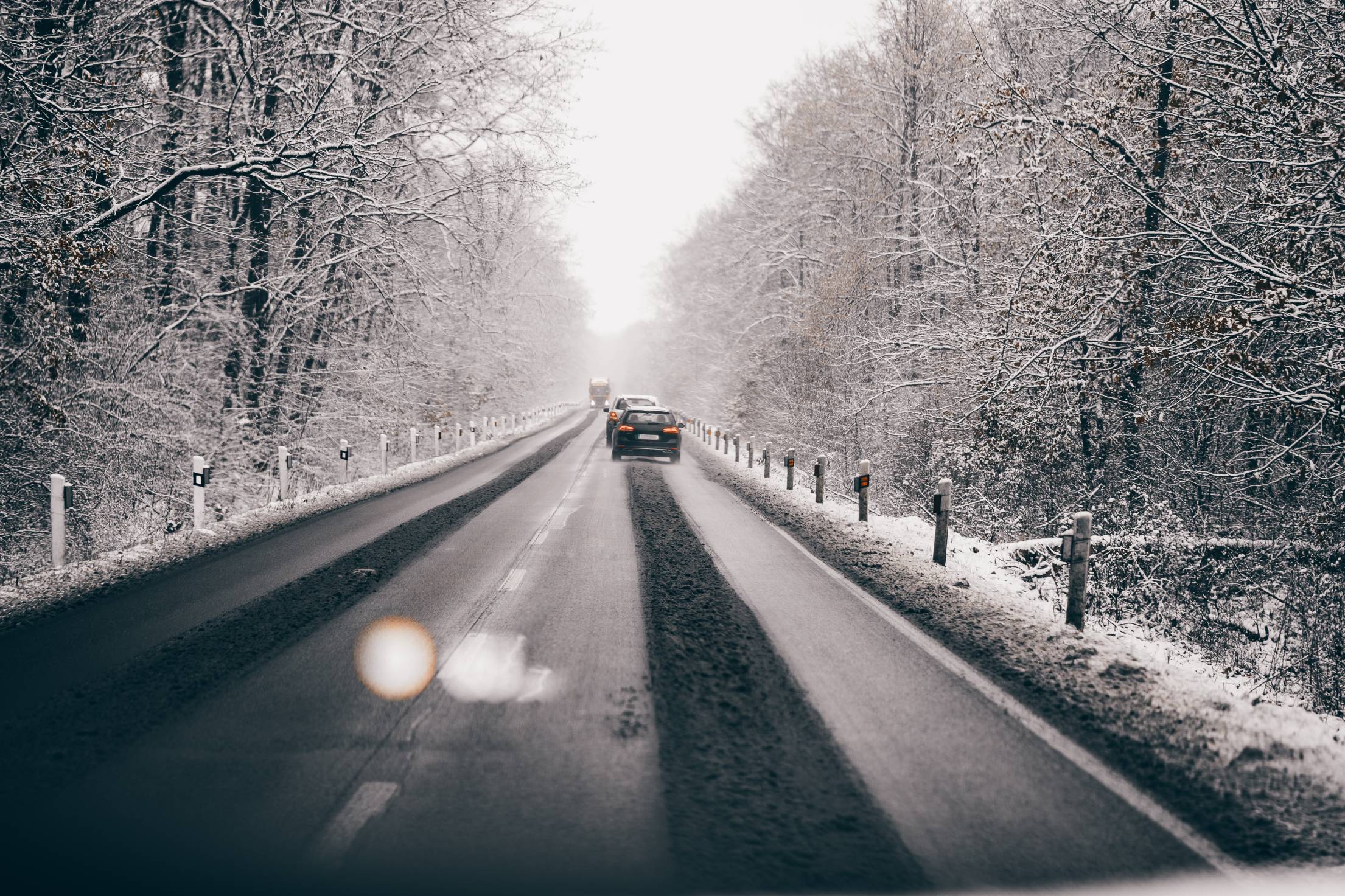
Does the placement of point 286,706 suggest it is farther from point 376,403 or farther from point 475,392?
point 475,392

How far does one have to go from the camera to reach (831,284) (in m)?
20.0

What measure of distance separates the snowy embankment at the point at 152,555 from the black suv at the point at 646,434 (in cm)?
739

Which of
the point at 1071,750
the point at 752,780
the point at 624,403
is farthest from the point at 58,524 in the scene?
the point at 624,403

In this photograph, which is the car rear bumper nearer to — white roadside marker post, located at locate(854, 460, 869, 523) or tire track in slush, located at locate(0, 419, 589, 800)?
white roadside marker post, located at locate(854, 460, 869, 523)

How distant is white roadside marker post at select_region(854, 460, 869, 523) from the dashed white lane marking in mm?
9582

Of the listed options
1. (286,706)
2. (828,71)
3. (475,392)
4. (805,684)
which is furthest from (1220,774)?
(475,392)

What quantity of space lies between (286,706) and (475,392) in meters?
34.4

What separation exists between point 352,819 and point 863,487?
10.2 metres

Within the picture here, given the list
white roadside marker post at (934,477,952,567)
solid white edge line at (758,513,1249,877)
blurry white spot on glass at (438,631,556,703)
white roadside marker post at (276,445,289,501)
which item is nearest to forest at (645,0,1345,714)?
white roadside marker post at (934,477,952,567)

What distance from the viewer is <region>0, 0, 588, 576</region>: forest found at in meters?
10.1

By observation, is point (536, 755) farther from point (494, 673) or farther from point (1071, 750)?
point (1071, 750)

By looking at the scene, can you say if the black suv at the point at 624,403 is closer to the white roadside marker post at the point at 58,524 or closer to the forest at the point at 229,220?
the forest at the point at 229,220

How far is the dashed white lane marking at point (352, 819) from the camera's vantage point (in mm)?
3082

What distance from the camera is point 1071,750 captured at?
419 cm
